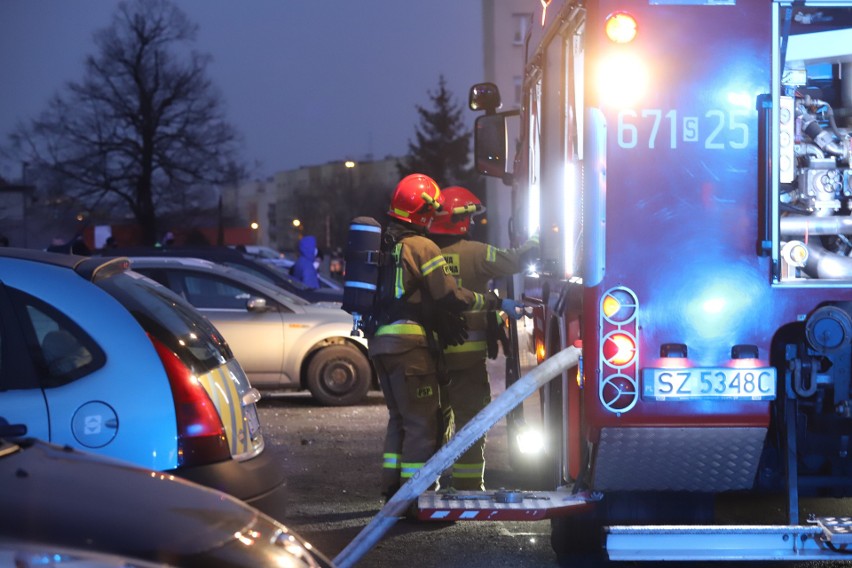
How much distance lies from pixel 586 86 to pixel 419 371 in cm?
262

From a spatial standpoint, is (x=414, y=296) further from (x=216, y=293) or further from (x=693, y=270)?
(x=216, y=293)

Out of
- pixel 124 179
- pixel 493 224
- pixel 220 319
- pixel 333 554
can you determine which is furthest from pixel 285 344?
pixel 493 224

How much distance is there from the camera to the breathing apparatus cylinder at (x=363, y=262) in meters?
7.23

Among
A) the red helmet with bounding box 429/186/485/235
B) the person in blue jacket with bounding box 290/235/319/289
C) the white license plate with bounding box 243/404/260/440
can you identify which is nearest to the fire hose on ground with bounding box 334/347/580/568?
the white license plate with bounding box 243/404/260/440

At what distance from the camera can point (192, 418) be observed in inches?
185

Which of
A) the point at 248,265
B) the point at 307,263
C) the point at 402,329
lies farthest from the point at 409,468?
the point at 307,263

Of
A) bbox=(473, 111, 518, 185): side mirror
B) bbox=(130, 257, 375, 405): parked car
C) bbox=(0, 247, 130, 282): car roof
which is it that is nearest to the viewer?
bbox=(0, 247, 130, 282): car roof

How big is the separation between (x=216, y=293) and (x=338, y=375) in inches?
59.7

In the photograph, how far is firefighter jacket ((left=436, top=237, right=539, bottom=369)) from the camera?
7.25m

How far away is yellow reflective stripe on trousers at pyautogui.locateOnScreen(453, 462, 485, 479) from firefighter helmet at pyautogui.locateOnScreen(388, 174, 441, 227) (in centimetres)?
151

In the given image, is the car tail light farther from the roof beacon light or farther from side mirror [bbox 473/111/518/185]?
side mirror [bbox 473/111/518/185]

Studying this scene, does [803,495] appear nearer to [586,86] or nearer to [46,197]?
[586,86]

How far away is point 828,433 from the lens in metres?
5.19

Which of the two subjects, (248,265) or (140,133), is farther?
(140,133)
